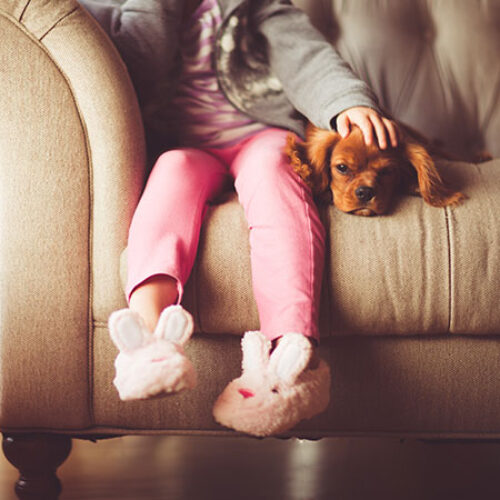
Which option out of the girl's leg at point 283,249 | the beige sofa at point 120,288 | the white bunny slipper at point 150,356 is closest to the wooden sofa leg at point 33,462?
the beige sofa at point 120,288

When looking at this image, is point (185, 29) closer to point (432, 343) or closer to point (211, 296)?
point (211, 296)

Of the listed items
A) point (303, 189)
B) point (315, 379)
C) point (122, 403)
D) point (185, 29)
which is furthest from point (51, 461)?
point (185, 29)

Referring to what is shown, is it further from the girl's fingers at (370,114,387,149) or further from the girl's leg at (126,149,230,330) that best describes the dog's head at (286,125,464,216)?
the girl's leg at (126,149,230,330)

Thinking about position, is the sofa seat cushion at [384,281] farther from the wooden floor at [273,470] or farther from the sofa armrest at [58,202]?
the wooden floor at [273,470]

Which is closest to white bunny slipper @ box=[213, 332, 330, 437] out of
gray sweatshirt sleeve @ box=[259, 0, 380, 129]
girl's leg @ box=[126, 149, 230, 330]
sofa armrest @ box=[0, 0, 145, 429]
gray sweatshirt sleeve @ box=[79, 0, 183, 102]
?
girl's leg @ box=[126, 149, 230, 330]

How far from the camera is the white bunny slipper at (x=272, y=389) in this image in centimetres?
71

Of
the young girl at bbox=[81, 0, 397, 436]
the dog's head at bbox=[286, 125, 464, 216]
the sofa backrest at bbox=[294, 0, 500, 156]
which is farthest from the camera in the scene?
the sofa backrest at bbox=[294, 0, 500, 156]

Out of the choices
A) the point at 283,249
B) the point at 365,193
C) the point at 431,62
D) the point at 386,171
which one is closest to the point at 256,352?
the point at 283,249

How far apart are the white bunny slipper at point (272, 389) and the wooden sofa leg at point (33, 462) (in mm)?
347

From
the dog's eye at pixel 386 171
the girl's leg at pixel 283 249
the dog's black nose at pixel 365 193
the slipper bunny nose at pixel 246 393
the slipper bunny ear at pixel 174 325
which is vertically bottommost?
the slipper bunny nose at pixel 246 393

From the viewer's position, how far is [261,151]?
3.15 ft

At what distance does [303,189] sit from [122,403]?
1.48ft

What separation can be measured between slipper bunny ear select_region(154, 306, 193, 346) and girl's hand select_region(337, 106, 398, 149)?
0.44 m

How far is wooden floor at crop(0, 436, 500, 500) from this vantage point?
0.98 metres
